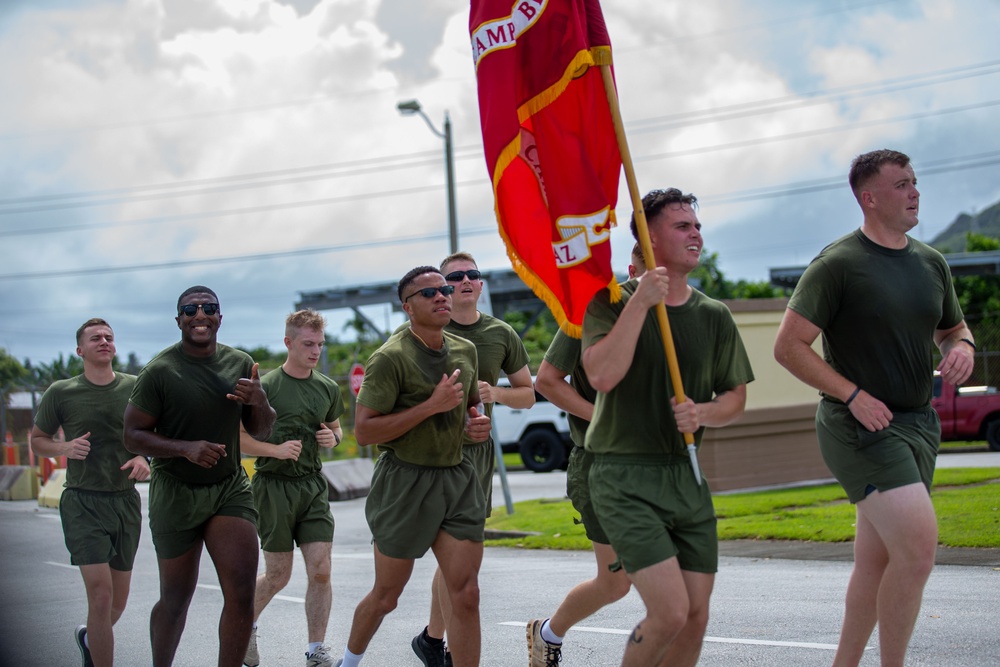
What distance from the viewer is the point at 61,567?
13898 mm

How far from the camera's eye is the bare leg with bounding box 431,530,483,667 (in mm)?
5504

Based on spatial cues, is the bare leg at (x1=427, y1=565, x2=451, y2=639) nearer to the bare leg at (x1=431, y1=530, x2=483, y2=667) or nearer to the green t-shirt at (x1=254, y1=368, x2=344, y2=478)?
the bare leg at (x1=431, y1=530, x2=483, y2=667)

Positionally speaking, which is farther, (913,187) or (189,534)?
(189,534)

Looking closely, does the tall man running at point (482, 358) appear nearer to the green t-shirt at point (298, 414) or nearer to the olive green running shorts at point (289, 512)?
the olive green running shorts at point (289, 512)

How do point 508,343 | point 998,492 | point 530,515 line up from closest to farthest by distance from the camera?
point 508,343, point 998,492, point 530,515

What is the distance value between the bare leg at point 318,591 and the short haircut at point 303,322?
137 cm

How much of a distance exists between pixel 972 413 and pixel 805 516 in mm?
12388

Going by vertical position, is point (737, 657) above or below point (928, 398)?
below

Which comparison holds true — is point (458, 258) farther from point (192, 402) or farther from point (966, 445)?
point (966, 445)

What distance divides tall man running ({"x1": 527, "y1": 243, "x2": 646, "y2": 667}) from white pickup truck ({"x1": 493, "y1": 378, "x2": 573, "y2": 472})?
19.7 meters

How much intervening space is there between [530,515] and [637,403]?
11.5 meters

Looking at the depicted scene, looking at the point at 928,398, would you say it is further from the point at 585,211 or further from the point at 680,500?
the point at 585,211

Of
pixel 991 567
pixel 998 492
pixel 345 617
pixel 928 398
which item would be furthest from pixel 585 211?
pixel 998 492

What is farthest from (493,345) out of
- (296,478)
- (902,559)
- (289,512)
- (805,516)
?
(805,516)
